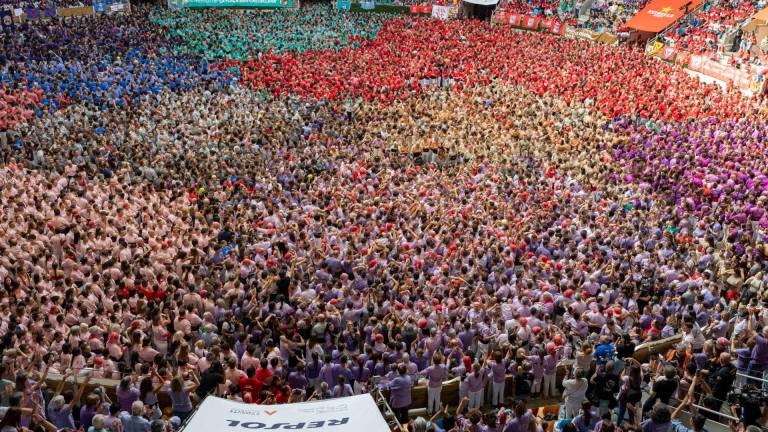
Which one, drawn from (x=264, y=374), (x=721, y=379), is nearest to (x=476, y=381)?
(x=264, y=374)

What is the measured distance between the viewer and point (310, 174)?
1909cm

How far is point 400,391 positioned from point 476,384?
3.76 feet

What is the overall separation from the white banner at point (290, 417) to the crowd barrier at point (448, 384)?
2702 mm

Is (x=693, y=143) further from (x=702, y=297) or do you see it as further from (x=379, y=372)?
(x=379, y=372)

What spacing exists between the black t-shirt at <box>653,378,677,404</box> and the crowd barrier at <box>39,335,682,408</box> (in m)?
1.67

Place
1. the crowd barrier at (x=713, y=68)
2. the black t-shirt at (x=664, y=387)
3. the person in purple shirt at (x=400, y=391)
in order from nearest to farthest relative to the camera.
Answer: the black t-shirt at (x=664, y=387) < the person in purple shirt at (x=400, y=391) < the crowd barrier at (x=713, y=68)

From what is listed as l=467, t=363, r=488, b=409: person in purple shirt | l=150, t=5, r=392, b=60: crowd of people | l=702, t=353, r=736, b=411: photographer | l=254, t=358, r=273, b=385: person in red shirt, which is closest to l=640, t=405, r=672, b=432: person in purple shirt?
l=702, t=353, r=736, b=411: photographer

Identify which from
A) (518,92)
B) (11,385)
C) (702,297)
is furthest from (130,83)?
(702,297)

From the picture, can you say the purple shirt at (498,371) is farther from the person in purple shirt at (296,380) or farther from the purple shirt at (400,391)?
the person in purple shirt at (296,380)

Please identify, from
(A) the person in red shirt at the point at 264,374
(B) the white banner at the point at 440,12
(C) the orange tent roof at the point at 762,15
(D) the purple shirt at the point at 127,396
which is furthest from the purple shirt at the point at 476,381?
(B) the white banner at the point at 440,12

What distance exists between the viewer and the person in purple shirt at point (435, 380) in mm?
9789

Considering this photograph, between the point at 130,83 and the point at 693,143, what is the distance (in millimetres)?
20045

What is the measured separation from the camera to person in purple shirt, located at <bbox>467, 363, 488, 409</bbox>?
32.2 ft

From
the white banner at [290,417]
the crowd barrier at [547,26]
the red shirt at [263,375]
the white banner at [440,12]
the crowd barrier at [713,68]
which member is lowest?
the red shirt at [263,375]
